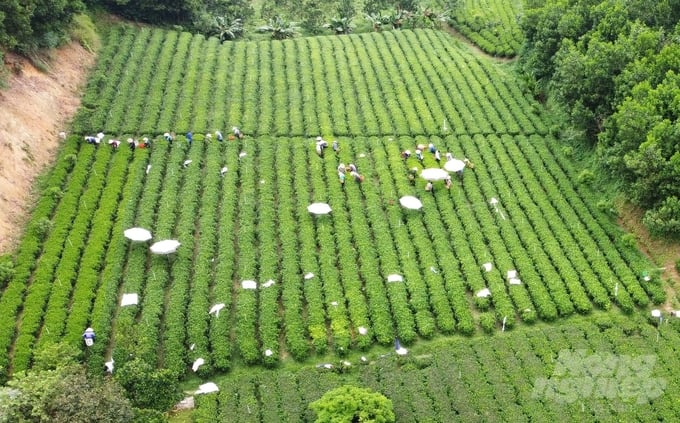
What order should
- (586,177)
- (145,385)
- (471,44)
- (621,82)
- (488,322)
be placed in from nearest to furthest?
(145,385) → (488,322) → (586,177) → (621,82) → (471,44)

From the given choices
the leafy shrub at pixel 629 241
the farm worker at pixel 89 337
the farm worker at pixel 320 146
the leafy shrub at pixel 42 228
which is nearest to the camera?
the farm worker at pixel 89 337

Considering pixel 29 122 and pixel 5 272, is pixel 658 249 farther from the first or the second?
pixel 29 122

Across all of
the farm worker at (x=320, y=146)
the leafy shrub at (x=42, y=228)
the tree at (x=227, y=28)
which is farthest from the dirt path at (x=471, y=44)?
the leafy shrub at (x=42, y=228)

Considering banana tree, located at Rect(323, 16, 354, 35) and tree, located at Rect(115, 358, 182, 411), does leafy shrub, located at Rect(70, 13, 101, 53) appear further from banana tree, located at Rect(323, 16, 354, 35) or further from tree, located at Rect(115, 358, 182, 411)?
tree, located at Rect(115, 358, 182, 411)

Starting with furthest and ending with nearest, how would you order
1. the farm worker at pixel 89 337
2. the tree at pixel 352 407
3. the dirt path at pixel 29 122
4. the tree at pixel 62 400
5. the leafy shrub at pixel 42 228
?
the dirt path at pixel 29 122
the leafy shrub at pixel 42 228
the farm worker at pixel 89 337
the tree at pixel 352 407
the tree at pixel 62 400

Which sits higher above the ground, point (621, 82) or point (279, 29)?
point (621, 82)

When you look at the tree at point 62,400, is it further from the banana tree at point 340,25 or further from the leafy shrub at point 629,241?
the banana tree at point 340,25

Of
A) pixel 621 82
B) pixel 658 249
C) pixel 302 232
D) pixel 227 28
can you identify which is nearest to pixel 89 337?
pixel 302 232
